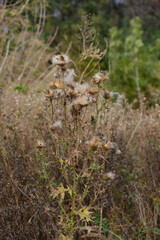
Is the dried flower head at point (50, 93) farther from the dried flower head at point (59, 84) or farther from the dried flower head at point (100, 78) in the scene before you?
the dried flower head at point (100, 78)

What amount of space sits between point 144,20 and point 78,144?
1731 centimetres

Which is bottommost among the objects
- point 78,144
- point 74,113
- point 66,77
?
point 78,144

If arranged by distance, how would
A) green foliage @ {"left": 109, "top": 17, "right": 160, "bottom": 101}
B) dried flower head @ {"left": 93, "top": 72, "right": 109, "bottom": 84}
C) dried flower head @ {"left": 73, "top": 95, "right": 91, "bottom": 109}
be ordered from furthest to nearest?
green foliage @ {"left": 109, "top": 17, "right": 160, "bottom": 101}
dried flower head @ {"left": 93, "top": 72, "right": 109, "bottom": 84}
dried flower head @ {"left": 73, "top": 95, "right": 91, "bottom": 109}

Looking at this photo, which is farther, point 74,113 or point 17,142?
point 17,142

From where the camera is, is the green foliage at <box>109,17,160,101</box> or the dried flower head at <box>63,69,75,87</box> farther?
the green foliage at <box>109,17,160,101</box>

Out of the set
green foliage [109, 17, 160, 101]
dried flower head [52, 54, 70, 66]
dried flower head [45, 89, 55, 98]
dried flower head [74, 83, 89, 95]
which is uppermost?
dried flower head [52, 54, 70, 66]

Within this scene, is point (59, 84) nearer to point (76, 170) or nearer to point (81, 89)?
point (81, 89)

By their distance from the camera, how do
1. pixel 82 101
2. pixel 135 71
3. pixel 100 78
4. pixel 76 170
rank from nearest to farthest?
1. pixel 82 101
2. pixel 100 78
3. pixel 76 170
4. pixel 135 71

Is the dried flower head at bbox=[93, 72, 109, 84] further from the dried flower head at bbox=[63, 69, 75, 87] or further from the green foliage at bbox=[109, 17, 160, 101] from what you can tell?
the green foliage at bbox=[109, 17, 160, 101]

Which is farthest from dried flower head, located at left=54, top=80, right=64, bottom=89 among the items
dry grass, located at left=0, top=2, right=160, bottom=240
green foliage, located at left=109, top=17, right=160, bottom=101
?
green foliage, located at left=109, top=17, right=160, bottom=101

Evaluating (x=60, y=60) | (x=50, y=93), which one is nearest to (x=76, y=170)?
(x=50, y=93)

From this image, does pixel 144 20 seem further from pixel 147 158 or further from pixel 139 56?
pixel 147 158

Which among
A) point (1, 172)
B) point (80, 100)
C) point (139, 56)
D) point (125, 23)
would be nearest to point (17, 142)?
point (1, 172)

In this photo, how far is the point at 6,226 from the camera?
6.08 feet
